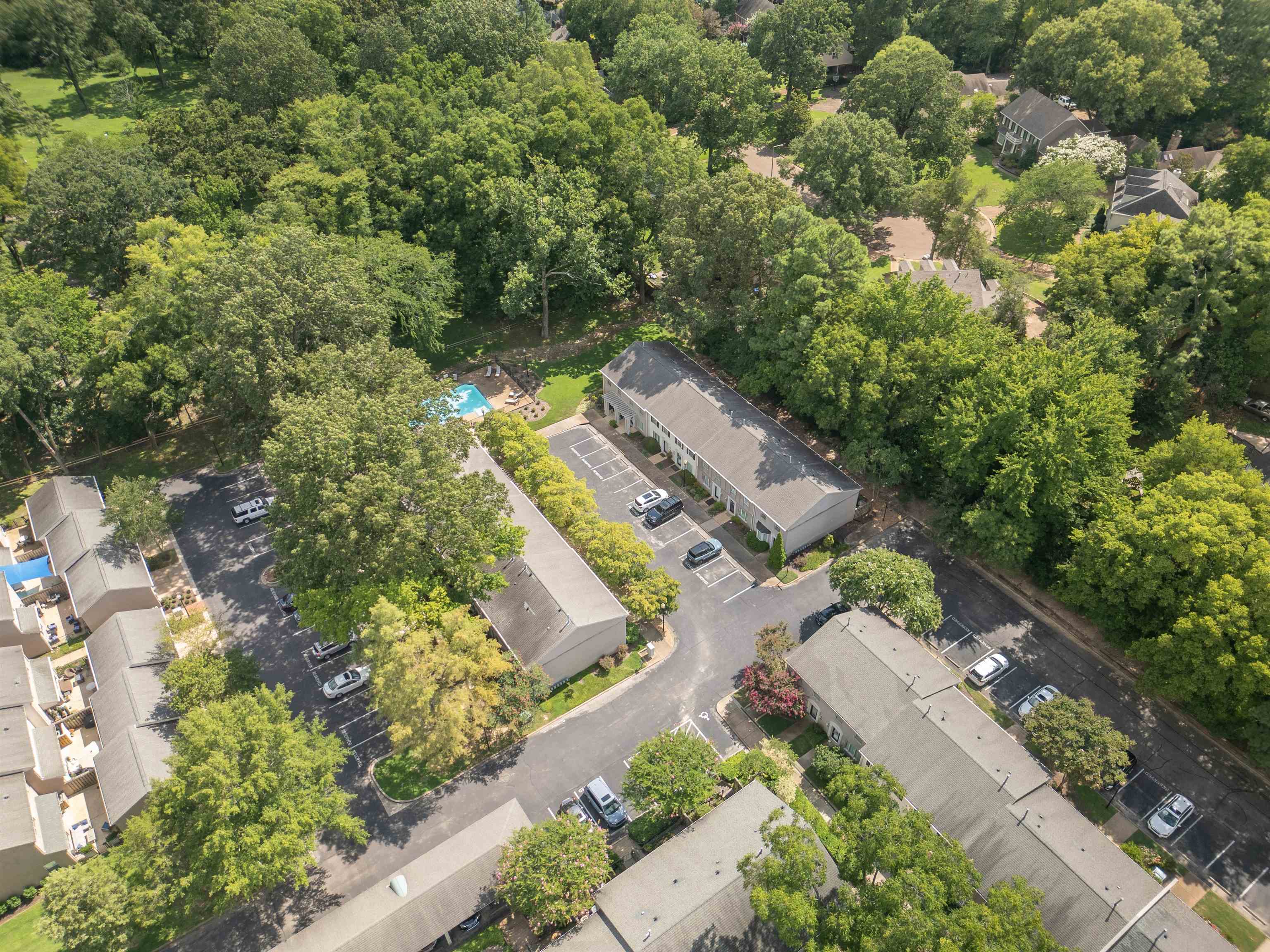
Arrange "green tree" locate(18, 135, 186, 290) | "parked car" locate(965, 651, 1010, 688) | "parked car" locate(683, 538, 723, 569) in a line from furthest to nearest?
"green tree" locate(18, 135, 186, 290)
"parked car" locate(683, 538, 723, 569)
"parked car" locate(965, 651, 1010, 688)

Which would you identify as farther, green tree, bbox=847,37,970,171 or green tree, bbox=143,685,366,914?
green tree, bbox=847,37,970,171

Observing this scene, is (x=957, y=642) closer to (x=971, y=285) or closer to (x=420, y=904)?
(x=420, y=904)

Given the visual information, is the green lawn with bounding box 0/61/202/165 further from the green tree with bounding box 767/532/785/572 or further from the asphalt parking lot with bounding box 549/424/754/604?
the green tree with bounding box 767/532/785/572

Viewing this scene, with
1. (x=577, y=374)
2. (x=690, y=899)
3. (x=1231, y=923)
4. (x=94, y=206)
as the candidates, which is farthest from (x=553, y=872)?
(x=94, y=206)

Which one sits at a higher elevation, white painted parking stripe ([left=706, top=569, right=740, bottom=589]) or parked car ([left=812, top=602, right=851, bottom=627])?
parked car ([left=812, top=602, right=851, bottom=627])

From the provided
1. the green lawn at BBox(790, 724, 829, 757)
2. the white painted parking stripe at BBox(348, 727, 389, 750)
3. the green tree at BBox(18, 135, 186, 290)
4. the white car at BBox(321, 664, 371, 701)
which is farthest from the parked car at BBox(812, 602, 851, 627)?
the green tree at BBox(18, 135, 186, 290)

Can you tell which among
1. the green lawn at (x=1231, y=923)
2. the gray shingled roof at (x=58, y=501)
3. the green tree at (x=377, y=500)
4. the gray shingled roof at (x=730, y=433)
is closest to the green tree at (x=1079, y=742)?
the green lawn at (x=1231, y=923)
